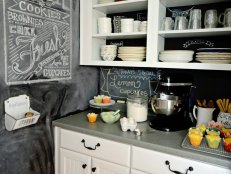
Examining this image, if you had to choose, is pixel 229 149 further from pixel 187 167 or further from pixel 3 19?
pixel 3 19

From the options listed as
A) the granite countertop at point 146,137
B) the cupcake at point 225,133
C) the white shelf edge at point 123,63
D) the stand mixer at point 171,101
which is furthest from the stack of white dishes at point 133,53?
the cupcake at point 225,133

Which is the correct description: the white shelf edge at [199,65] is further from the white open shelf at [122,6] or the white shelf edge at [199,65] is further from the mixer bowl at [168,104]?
the white open shelf at [122,6]

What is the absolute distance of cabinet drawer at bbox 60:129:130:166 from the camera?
50.6 inches

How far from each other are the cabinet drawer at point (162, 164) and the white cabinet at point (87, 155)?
66mm

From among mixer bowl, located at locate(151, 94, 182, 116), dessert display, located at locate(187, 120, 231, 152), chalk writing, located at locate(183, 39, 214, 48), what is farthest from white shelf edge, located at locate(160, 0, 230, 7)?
dessert display, located at locate(187, 120, 231, 152)

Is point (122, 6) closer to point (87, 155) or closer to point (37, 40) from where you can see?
point (37, 40)

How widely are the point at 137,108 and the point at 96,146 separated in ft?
1.33

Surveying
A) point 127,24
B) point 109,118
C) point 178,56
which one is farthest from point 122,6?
point 109,118

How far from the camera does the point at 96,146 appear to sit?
1376 mm

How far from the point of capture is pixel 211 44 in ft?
4.92

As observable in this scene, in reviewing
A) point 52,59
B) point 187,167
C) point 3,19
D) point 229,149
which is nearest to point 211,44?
point 229,149

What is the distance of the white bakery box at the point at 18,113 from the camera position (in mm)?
1218

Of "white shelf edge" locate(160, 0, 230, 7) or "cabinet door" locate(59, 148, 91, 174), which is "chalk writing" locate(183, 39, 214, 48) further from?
"cabinet door" locate(59, 148, 91, 174)

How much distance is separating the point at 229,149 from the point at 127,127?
58 centimetres
